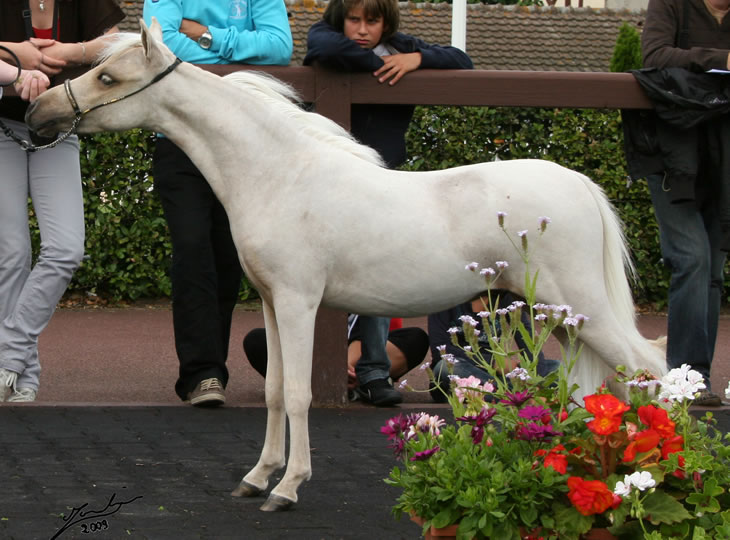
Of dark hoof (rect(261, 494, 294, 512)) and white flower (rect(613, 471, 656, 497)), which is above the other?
white flower (rect(613, 471, 656, 497))

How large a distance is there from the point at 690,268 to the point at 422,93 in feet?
5.83

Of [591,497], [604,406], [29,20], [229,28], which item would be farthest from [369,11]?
[591,497]

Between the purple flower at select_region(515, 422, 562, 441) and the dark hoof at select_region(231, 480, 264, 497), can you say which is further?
the dark hoof at select_region(231, 480, 264, 497)

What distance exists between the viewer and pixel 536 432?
3453mm

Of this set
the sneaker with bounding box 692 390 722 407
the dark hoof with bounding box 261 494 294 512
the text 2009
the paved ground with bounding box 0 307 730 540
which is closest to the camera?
the text 2009

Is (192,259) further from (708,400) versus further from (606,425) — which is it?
(606,425)

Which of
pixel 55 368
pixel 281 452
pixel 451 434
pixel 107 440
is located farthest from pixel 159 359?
pixel 451 434

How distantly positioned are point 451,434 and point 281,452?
135cm

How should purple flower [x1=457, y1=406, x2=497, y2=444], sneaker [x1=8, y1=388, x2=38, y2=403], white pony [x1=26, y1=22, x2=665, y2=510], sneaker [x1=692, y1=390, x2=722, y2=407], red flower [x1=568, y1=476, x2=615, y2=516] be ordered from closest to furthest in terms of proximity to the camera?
red flower [x1=568, y1=476, x2=615, y2=516] < purple flower [x1=457, y1=406, x2=497, y2=444] < white pony [x1=26, y1=22, x2=665, y2=510] < sneaker [x1=8, y1=388, x2=38, y2=403] < sneaker [x1=692, y1=390, x2=722, y2=407]

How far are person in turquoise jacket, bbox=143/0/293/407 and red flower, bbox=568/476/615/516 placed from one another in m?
3.28

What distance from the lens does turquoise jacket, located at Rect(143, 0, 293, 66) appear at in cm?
611

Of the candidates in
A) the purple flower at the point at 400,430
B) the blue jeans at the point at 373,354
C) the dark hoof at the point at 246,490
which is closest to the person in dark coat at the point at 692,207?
the blue jeans at the point at 373,354

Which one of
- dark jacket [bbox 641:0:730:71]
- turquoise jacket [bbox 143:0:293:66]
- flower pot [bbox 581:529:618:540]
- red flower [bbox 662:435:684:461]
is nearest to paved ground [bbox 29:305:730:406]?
turquoise jacket [bbox 143:0:293:66]

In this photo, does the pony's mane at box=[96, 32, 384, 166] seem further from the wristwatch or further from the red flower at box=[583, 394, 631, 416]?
the red flower at box=[583, 394, 631, 416]
